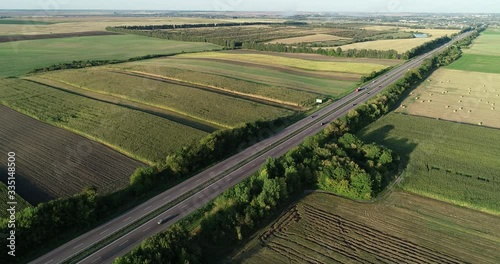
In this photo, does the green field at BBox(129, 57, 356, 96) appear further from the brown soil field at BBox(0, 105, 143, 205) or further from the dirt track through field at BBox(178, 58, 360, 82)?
the brown soil field at BBox(0, 105, 143, 205)

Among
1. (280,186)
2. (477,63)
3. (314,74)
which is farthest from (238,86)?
(477,63)

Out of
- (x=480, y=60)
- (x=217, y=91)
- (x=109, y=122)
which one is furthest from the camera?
(x=480, y=60)

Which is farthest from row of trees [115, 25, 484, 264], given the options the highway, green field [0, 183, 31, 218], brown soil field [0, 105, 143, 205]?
green field [0, 183, 31, 218]

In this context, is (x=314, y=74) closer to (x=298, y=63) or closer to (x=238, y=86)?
(x=298, y=63)

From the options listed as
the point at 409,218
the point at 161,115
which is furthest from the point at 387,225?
the point at 161,115

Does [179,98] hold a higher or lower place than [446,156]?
higher

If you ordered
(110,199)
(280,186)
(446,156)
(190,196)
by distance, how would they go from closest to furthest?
(280,186)
(110,199)
(190,196)
(446,156)

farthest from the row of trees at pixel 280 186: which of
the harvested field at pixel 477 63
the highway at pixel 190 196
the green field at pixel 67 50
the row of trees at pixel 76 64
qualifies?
the green field at pixel 67 50
